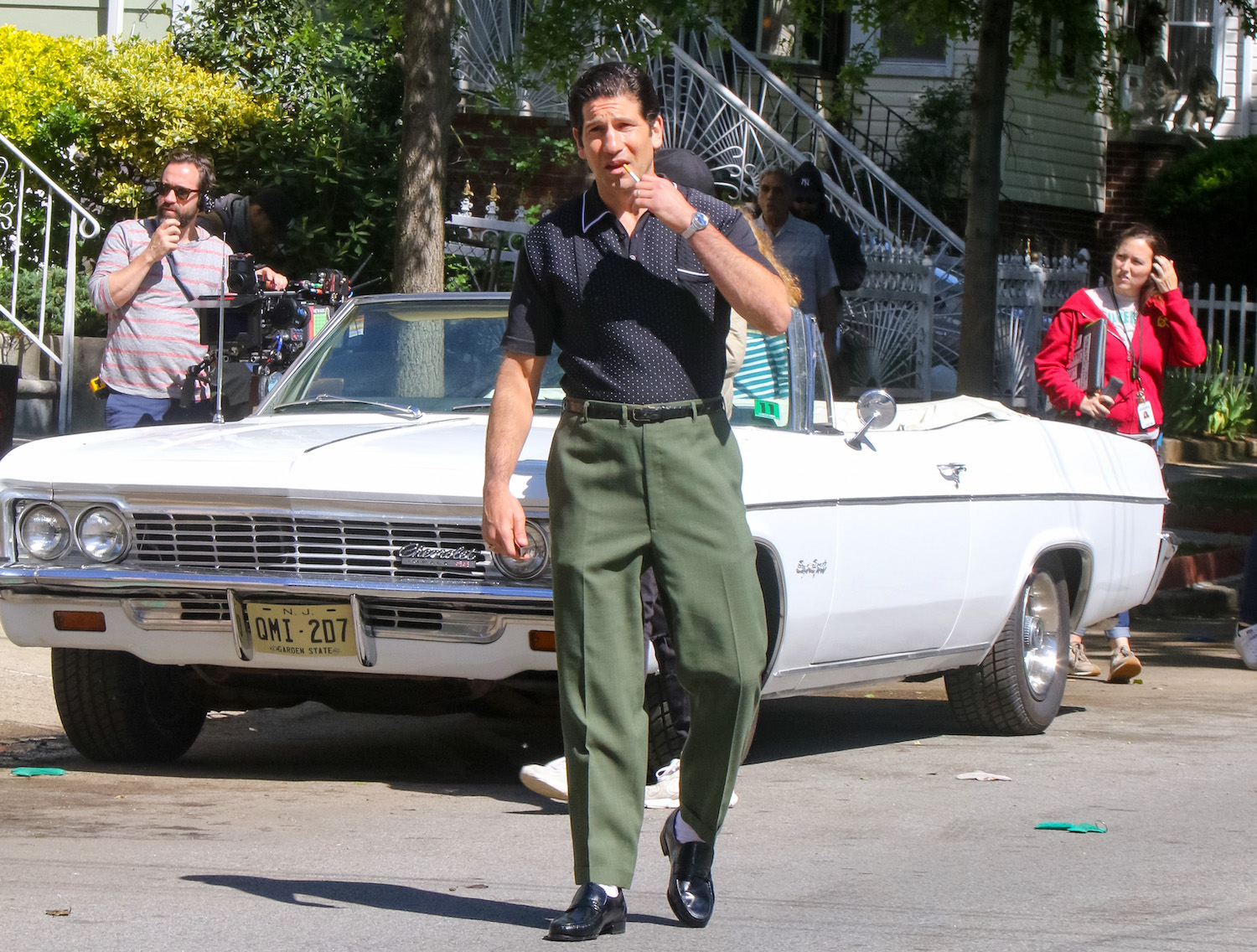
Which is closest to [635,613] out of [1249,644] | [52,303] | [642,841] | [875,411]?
[642,841]

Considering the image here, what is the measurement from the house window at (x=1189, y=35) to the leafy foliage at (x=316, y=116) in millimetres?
10579

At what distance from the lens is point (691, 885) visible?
14.2 feet

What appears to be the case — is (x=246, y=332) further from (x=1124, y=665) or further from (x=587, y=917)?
(x=587, y=917)

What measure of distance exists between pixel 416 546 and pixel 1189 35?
19.8 m

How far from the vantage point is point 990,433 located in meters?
6.96

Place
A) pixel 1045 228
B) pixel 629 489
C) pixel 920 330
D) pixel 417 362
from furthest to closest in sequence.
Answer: pixel 1045 228 → pixel 920 330 → pixel 417 362 → pixel 629 489

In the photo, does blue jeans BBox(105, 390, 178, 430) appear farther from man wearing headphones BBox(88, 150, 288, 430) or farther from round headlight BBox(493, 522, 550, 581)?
round headlight BBox(493, 522, 550, 581)

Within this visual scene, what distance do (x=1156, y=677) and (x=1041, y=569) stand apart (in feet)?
6.91

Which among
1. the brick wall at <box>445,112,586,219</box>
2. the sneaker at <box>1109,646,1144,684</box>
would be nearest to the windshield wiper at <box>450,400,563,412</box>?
the sneaker at <box>1109,646,1144,684</box>

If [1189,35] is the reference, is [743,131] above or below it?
below

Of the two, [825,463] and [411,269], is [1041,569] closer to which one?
[825,463]

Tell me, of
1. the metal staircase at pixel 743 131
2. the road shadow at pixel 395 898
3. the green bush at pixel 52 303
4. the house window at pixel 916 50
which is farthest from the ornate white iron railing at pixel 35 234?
the house window at pixel 916 50

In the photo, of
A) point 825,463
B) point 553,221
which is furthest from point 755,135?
point 553,221

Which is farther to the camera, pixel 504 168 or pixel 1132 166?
pixel 1132 166
